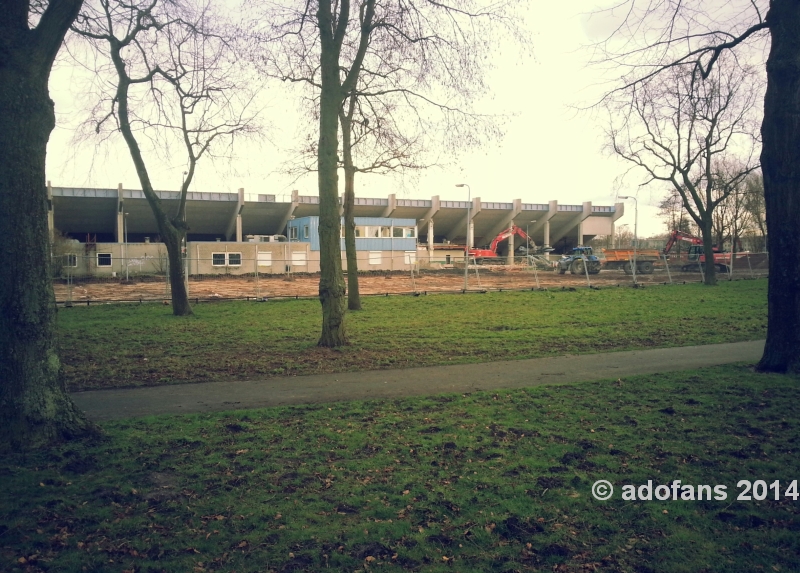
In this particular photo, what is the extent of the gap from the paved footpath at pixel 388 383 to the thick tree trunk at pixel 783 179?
140 centimetres

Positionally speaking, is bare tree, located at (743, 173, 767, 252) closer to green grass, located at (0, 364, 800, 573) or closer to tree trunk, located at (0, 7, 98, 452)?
green grass, located at (0, 364, 800, 573)

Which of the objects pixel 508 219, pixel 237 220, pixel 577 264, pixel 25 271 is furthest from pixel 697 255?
A: pixel 25 271

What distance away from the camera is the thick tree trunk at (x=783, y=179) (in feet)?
29.2

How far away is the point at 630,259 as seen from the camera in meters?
43.5

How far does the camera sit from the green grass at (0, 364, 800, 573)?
4.05 metres

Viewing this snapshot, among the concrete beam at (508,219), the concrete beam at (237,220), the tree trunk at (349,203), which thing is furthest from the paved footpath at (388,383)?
the concrete beam at (508,219)

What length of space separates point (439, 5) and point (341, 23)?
1.97m

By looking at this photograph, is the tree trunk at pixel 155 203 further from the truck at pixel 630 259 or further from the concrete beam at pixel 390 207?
the concrete beam at pixel 390 207

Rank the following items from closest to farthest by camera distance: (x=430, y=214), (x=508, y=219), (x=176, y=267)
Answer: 1. (x=176, y=267)
2. (x=430, y=214)
3. (x=508, y=219)

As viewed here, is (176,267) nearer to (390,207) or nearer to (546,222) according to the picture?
(390,207)

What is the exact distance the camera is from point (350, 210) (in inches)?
781

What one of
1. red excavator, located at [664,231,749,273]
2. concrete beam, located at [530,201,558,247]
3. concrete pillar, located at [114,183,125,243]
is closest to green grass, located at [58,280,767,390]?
red excavator, located at [664,231,749,273]

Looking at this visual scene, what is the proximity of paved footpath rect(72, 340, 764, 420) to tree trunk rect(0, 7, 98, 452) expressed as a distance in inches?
54.9

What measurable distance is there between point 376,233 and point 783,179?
165 ft
